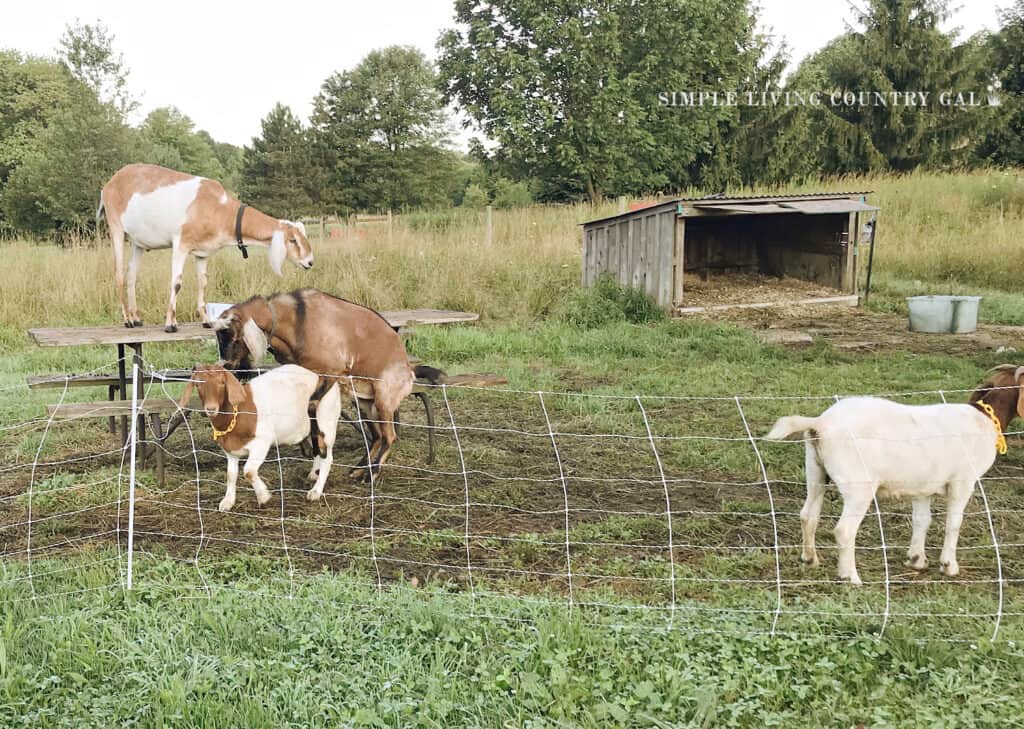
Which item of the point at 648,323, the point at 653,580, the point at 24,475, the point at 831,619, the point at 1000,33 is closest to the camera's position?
the point at 831,619

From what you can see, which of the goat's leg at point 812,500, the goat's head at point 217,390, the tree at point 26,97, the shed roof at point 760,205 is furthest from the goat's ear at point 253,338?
the tree at point 26,97

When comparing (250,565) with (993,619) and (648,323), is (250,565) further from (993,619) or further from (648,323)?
(648,323)

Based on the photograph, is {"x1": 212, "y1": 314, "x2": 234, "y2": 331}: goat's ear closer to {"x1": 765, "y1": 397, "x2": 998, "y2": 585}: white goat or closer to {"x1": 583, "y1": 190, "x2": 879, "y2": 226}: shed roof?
{"x1": 765, "y1": 397, "x2": 998, "y2": 585}: white goat

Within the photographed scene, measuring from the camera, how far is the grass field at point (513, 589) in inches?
114

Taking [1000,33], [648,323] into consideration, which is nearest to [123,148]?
[648,323]

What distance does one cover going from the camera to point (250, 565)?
13.5 feet

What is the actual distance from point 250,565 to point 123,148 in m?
25.8

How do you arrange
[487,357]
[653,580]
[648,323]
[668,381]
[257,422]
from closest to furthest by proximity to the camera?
[653,580]
[257,422]
[668,381]
[487,357]
[648,323]

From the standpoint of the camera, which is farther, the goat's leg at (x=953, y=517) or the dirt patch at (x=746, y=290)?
the dirt patch at (x=746, y=290)

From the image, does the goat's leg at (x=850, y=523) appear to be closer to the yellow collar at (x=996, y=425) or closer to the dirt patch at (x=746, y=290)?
the yellow collar at (x=996, y=425)

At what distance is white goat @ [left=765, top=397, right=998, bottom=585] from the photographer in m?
3.79

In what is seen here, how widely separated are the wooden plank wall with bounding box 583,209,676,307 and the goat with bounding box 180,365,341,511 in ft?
27.6

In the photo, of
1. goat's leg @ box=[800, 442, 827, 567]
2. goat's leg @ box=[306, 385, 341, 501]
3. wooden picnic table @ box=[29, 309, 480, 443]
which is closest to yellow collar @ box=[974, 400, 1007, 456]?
goat's leg @ box=[800, 442, 827, 567]

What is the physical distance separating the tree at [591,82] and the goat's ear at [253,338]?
80.1 ft
